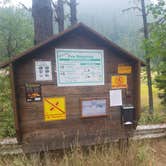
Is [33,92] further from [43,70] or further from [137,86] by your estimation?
[137,86]

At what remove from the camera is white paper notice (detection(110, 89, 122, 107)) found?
396 centimetres

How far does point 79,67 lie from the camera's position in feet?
12.2

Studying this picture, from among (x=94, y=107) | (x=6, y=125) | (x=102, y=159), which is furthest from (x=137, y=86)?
(x=6, y=125)

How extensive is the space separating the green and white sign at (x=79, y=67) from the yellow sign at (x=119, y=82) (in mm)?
228

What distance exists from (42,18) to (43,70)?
7.26 feet

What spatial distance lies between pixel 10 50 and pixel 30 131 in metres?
15.4

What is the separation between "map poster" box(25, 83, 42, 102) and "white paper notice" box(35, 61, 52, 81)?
13cm

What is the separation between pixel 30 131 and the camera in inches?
141

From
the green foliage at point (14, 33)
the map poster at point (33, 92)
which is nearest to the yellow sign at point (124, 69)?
the map poster at point (33, 92)

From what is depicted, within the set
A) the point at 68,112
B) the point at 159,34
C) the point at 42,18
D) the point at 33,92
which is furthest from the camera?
the point at 159,34

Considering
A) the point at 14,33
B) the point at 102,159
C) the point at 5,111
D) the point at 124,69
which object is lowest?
the point at 102,159

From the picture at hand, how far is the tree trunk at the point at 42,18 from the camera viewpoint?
5227mm

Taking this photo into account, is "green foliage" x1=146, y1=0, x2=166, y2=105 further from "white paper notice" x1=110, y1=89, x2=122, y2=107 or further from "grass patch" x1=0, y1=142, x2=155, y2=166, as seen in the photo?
"grass patch" x1=0, y1=142, x2=155, y2=166

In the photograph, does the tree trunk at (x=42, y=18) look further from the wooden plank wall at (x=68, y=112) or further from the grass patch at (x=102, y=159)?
the grass patch at (x=102, y=159)
